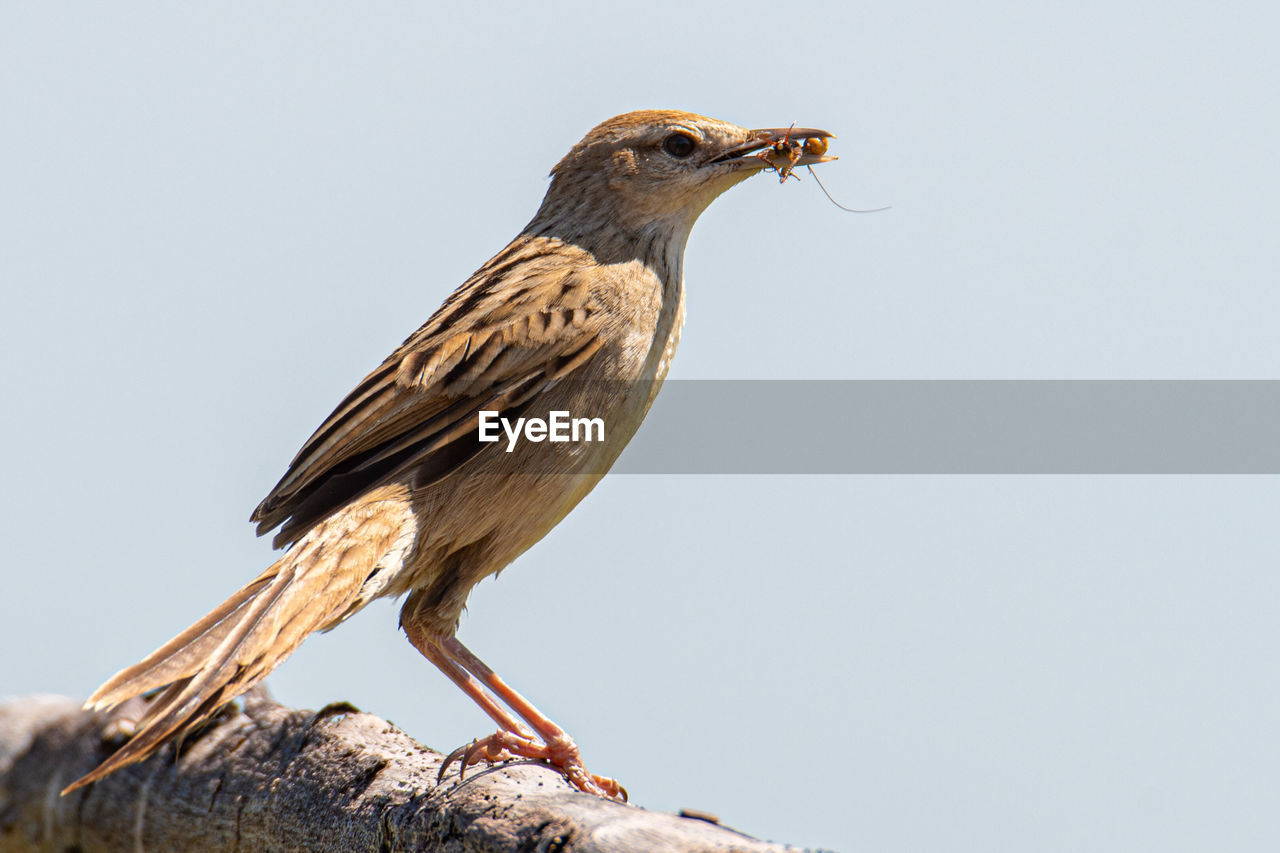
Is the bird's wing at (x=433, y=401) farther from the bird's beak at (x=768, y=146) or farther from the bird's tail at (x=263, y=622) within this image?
the bird's beak at (x=768, y=146)

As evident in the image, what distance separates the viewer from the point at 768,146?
591cm

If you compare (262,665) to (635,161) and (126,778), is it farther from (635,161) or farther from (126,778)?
(635,161)

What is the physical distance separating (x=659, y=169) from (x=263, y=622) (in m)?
2.85

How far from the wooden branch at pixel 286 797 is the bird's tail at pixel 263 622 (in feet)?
1.89

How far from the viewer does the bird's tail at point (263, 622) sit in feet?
12.9

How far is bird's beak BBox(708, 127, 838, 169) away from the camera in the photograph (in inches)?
232

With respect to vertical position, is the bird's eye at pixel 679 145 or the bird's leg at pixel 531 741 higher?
the bird's eye at pixel 679 145

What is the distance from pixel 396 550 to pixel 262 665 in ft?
2.55

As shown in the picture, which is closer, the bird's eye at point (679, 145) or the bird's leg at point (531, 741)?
the bird's leg at point (531, 741)

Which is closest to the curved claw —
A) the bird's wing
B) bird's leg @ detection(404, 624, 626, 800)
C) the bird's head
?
bird's leg @ detection(404, 624, 626, 800)

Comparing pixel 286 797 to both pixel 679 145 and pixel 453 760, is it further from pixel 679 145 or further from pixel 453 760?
pixel 679 145

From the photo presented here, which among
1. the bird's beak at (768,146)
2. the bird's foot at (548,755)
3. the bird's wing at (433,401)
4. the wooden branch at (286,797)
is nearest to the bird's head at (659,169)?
the bird's beak at (768,146)

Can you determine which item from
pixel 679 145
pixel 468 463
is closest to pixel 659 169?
pixel 679 145

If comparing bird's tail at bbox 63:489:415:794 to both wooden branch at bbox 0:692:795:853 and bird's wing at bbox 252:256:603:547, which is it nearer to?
bird's wing at bbox 252:256:603:547
